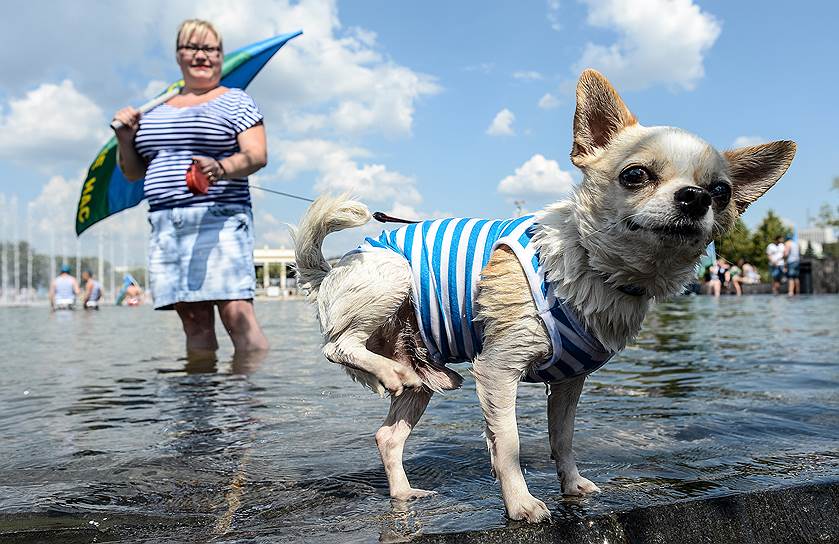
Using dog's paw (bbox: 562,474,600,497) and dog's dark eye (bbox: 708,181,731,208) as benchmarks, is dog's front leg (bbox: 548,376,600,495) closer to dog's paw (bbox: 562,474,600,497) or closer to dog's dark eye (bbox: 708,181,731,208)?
dog's paw (bbox: 562,474,600,497)

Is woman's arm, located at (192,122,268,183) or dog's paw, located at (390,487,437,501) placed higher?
woman's arm, located at (192,122,268,183)

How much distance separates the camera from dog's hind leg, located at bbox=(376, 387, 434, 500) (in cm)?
290

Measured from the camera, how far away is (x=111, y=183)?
868cm

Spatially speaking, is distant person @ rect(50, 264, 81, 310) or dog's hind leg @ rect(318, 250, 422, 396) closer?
dog's hind leg @ rect(318, 250, 422, 396)

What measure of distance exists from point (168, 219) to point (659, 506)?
16.2ft

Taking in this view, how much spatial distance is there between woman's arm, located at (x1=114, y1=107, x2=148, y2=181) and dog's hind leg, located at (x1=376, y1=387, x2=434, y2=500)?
383 centimetres

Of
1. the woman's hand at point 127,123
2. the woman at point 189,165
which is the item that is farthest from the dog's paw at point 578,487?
the woman's hand at point 127,123

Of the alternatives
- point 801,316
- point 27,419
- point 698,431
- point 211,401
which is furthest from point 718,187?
point 801,316

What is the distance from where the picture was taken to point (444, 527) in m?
2.31

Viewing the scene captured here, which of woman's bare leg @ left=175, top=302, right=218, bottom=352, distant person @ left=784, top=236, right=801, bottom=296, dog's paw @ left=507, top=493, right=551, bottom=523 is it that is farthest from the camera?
distant person @ left=784, top=236, right=801, bottom=296

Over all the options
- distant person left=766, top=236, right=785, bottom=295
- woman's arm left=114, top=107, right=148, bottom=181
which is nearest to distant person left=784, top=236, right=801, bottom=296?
distant person left=766, top=236, right=785, bottom=295

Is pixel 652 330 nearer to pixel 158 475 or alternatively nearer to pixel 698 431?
pixel 698 431

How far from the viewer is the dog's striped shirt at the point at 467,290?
2.75 metres

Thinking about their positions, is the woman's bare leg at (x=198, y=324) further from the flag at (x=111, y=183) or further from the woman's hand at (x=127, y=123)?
the flag at (x=111, y=183)
